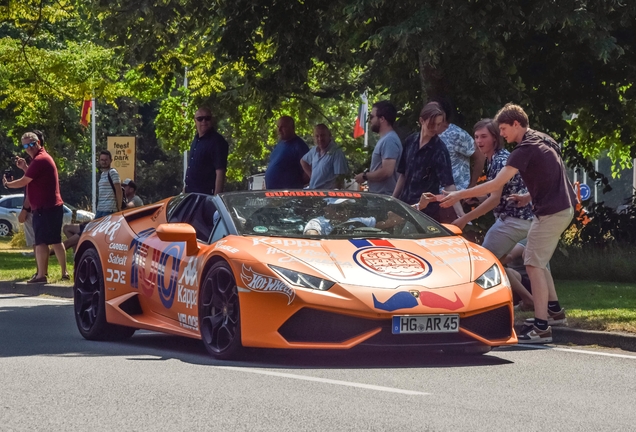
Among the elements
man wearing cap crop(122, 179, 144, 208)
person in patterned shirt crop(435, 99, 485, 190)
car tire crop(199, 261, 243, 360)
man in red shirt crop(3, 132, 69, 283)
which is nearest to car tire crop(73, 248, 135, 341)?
car tire crop(199, 261, 243, 360)

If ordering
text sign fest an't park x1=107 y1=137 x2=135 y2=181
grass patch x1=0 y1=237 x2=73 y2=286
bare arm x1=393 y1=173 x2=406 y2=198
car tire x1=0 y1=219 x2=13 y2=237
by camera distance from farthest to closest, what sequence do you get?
car tire x1=0 y1=219 x2=13 y2=237 < text sign fest an't park x1=107 y1=137 x2=135 y2=181 < grass patch x1=0 y1=237 x2=73 y2=286 < bare arm x1=393 y1=173 x2=406 y2=198

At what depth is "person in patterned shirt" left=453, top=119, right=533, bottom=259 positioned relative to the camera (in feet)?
37.2

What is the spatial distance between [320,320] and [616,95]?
46.2 ft

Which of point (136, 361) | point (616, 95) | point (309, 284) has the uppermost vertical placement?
point (616, 95)

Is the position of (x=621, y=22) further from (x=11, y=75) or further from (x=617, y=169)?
(x=11, y=75)

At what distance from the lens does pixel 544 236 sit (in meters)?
10.3

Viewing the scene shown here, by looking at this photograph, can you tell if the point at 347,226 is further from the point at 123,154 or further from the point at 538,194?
the point at 123,154

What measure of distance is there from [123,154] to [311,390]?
1880cm

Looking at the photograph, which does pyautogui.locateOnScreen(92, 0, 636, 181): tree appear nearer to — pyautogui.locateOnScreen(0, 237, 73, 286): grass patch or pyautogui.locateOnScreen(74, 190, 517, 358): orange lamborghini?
pyautogui.locateOnScreen(0, 237, 73, 286): grass patch

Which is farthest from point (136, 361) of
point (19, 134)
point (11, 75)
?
point (19, 134)

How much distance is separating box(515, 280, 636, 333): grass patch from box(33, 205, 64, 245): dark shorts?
249 inches

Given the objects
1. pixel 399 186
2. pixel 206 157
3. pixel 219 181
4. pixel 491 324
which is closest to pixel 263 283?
pixel 491 324

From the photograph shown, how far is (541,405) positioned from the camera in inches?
272

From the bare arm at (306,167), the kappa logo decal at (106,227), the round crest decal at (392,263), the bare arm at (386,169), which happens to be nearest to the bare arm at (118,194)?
the bare arm at (306,167)
